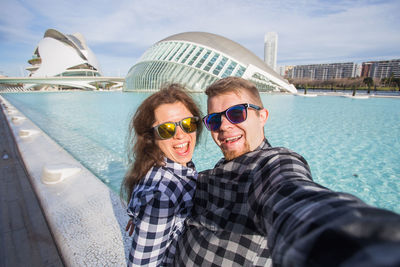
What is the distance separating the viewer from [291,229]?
46cm

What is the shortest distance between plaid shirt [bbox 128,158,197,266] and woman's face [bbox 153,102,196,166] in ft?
0.67

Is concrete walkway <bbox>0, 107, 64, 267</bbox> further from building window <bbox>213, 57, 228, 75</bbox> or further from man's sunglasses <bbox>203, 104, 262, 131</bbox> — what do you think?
building window <bbox>213, 57, 228, 75</bbox>

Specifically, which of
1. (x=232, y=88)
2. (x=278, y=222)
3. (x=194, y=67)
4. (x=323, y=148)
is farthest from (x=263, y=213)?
(x=194, y=67)

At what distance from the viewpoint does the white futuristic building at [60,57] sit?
151 feet

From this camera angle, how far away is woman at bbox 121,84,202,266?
95 centimetres

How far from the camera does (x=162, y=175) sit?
1.10 metres

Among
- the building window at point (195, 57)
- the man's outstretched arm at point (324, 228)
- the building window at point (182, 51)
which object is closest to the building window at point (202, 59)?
the building window at point (195, 57)

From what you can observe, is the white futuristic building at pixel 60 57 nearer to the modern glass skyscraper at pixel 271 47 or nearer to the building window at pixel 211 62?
the building window at pixel 211 62

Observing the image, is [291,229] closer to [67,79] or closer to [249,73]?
[249,73]

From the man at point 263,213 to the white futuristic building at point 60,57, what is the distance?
178 ft

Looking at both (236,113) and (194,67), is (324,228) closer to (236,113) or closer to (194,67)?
(236,113)

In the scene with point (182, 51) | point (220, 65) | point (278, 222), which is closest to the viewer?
point (278, 222)

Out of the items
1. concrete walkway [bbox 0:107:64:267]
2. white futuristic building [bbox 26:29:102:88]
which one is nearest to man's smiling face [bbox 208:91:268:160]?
concrete walkway [bbox 0:107:64:267]

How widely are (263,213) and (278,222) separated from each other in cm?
14
